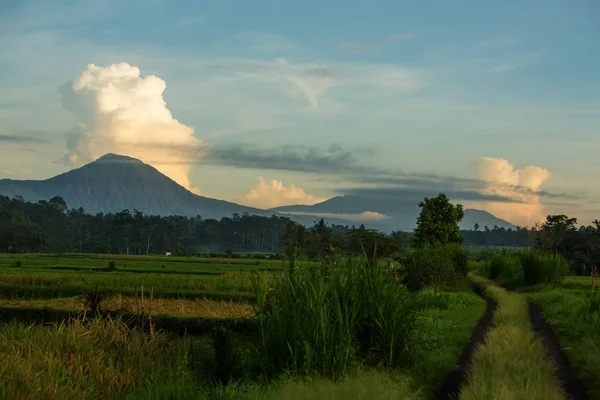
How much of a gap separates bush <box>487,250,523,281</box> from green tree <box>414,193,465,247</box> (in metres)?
6.86

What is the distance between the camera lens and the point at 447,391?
12.5 meters

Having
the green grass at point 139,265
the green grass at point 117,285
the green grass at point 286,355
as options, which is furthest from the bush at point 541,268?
the green grass at point 139,265

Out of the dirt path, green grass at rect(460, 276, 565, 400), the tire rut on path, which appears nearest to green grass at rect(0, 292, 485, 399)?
the tire rut on path

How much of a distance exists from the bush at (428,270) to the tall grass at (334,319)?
70.0 ft

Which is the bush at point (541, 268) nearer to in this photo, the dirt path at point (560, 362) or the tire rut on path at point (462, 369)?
the dirt path at point (560, 362)

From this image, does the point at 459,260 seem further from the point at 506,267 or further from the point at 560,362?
the point at 560,362

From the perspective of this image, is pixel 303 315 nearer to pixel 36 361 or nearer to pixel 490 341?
pixel 490 341

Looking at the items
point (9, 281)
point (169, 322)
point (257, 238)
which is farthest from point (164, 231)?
point (169, 322)

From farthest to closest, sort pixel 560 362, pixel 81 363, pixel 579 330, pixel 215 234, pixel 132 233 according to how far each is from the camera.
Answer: pixel 215 234
pixel 132 233
pixel 579 330
pixel 81 363
pixel 560 362

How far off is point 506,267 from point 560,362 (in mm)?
28791

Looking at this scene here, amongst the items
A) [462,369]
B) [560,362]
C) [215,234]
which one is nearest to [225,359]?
[462,369]

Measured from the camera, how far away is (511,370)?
1236 cm

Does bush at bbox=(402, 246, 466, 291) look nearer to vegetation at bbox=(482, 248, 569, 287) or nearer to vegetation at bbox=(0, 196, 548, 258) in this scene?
vegetation at bbox=(482, 248, 569, 287)

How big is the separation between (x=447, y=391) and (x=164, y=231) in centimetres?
13358
